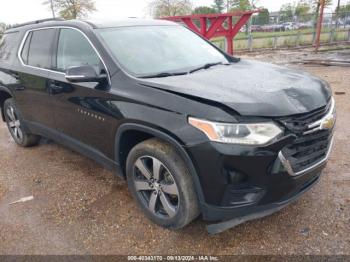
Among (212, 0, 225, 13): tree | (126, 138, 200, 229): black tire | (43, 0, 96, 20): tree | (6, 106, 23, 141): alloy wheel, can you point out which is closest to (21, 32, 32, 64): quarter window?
(6, 106, 23, 141): alloy wheel

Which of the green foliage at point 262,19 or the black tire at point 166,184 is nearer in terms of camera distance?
the black tire at point 166,184

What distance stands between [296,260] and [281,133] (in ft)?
3.24

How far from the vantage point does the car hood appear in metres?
2.16

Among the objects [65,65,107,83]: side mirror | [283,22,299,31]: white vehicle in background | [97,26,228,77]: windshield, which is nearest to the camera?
[65,65,107,83]: side mirror

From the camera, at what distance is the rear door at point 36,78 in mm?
3660

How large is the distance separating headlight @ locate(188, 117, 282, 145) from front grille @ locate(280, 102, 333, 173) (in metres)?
0.12

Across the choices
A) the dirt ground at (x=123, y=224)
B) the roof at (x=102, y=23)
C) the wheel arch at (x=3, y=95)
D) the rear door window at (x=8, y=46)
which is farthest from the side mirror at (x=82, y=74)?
the wheel arch at (x=3, y=95)

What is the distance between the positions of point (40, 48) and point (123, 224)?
2.43m

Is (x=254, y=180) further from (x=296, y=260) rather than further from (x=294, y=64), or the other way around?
(x=294, y=64)

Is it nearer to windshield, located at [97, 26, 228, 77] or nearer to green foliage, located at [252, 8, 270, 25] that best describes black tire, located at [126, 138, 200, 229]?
windshield, located at [97, 26, 228, 77]

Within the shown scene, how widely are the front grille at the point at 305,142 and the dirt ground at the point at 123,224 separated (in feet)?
2.14

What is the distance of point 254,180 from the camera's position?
2.16 m

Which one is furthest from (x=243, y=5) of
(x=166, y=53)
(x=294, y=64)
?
(x=166, y=53)

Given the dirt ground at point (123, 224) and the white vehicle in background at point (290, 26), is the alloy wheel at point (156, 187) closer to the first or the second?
the dirt ground at point (123, 224)
